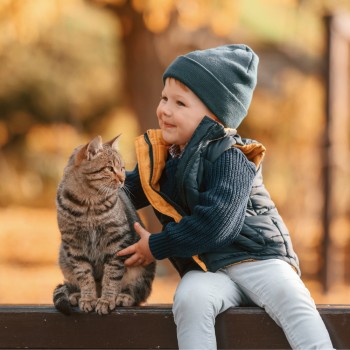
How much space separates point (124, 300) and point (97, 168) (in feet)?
1.61

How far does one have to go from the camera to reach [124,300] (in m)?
2.52

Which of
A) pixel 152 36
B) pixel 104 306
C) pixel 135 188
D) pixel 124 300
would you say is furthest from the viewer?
pixel 152 36

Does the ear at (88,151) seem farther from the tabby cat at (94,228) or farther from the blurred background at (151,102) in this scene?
the blurred background at (151,102)

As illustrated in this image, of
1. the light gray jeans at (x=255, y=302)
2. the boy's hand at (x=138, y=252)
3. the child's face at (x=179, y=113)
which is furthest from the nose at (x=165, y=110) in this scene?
the light gray jeans at (x=255, y=302)

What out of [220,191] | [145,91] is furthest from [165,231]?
[145,91]

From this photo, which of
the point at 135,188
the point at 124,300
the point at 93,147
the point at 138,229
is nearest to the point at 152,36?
the point at 135,188

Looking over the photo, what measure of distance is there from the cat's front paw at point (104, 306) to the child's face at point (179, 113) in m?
0.62

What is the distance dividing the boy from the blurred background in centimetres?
348

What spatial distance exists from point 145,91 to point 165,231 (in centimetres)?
470

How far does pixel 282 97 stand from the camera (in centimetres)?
879

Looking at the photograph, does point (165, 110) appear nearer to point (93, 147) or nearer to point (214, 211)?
point (93, 147)

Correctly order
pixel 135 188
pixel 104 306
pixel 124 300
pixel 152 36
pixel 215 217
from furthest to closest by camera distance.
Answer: pixel 152 36, pixel 135 188, pixel 124 300, pixel 104 306, pixel 215 217

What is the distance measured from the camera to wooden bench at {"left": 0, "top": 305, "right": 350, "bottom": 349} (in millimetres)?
2330

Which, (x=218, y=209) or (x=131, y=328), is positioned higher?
(x=218, y=209)
